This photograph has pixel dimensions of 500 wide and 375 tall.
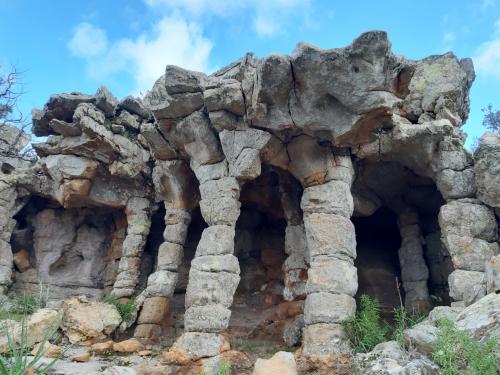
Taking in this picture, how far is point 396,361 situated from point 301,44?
4.12 meters

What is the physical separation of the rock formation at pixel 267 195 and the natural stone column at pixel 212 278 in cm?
2

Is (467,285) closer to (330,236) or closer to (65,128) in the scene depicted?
(330,236)

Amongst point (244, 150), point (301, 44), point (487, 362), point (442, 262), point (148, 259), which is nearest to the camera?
point (487, 362)

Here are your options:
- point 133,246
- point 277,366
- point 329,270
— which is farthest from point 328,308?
point 133,246

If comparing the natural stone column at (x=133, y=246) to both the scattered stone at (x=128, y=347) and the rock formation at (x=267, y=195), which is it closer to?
the rock formation at (x=267, y=195)

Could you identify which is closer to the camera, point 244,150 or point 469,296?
point 469,296

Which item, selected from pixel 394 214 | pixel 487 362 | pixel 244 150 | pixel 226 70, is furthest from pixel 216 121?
pixel 394 214

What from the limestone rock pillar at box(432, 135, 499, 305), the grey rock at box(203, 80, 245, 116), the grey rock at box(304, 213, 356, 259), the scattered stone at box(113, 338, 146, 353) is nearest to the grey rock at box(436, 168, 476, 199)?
the limestone rock pillar at box(432, 135, 499, 305)

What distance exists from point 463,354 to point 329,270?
287 centimetres

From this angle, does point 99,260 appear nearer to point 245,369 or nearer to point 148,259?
point 148,259

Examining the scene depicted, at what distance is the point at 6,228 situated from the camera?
10414 millimetres

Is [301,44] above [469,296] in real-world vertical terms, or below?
above

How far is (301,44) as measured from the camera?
600 centimetres

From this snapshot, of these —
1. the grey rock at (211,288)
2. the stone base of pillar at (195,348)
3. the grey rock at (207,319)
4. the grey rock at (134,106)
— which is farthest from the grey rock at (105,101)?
the stone base of pillar at (195,348)
